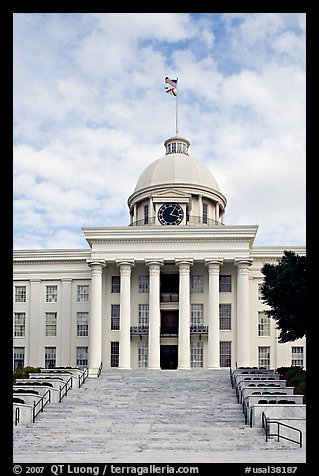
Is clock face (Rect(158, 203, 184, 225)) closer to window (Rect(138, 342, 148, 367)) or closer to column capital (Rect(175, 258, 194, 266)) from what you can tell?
column capital (Rect(175, 258, 194, 266))

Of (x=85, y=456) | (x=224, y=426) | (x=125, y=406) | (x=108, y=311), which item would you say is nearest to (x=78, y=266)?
(x=108, y=311)

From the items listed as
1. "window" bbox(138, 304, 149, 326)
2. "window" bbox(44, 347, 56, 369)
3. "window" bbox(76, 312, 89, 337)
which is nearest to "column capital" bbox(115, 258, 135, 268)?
"window" bbox(138, 304, 149, 326)

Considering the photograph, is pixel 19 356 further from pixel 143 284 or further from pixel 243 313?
pixel 243 313

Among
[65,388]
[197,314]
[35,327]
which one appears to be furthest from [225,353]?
[65,388]

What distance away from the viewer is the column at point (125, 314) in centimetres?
5147

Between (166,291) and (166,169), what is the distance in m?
15.1

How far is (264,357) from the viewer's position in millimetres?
54500

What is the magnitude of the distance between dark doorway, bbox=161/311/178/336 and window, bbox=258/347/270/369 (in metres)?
7.27

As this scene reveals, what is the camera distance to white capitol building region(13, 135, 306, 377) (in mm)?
52000

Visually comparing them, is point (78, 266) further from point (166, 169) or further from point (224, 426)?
point (224, 426)

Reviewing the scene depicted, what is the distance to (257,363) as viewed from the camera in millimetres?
54219

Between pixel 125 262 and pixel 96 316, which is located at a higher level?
pixel 125 262

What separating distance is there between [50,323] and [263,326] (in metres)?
18.2

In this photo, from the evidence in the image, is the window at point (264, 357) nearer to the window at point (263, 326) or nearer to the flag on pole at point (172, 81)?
the window at point (263, 326)
